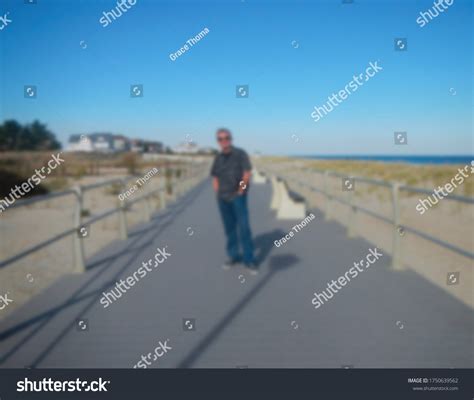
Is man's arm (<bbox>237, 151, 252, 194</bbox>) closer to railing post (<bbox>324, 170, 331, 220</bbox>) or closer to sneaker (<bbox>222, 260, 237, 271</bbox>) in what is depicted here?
sneaker (<bbox>222, 260, 237, 271</bbox>)

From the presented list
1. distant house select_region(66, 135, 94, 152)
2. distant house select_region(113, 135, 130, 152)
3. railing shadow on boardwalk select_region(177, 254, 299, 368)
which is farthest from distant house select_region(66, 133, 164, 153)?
railing shadow on boardwalk select_region(177, 254, 299, 368)

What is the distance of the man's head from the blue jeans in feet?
1.84

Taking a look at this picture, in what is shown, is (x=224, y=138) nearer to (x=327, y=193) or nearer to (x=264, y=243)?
(x=264, y=243)

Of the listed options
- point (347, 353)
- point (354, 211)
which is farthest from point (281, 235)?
point (347, 353)

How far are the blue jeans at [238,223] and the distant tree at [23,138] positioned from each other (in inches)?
263

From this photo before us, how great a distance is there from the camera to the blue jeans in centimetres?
542

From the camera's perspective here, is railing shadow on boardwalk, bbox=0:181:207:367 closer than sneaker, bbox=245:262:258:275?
Yes

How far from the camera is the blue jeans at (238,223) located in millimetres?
5422

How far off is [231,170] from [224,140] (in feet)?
1.06

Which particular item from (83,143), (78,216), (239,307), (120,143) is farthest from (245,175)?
(120,143)

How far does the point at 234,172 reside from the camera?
536 centimetres

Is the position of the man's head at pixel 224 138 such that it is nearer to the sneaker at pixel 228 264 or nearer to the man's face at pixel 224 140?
the man's face at pixel 224 140

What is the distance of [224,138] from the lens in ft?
17.4
